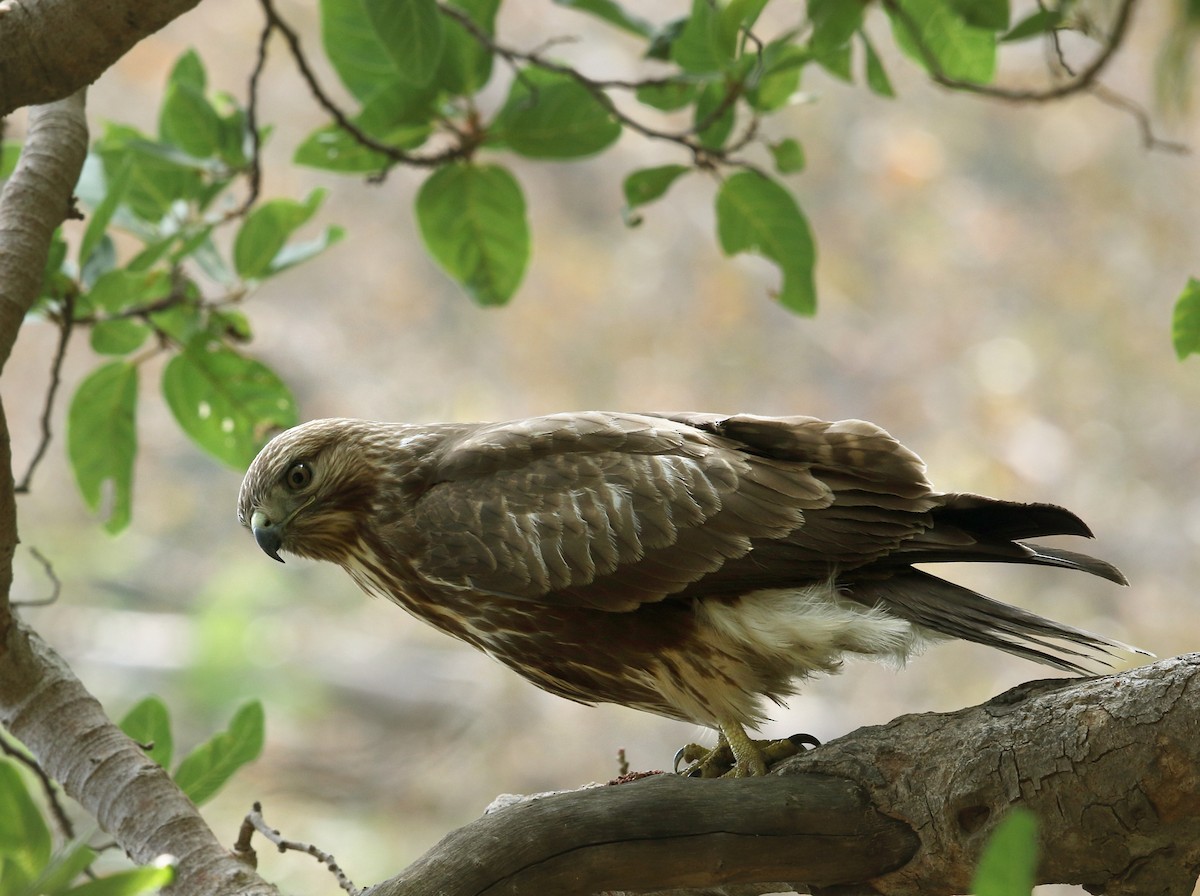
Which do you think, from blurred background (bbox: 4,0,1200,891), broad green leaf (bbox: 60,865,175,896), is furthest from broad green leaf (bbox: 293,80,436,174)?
blurred background (bbox: 4,0,1200,891)

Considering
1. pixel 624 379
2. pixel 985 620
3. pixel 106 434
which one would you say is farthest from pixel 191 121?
pixel 624 379

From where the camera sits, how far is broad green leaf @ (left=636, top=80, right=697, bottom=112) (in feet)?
9.38

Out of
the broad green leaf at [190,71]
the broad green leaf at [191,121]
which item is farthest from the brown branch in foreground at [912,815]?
the broad green leaf at [190,71]

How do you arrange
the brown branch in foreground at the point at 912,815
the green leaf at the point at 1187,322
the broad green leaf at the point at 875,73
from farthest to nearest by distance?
1. the broad green leaf at the point at 875,73
2. the green leaf at the point at 1187,322
3. the brown branch in foreground at the point at 912,815

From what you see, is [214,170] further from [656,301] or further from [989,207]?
→ [989,207]

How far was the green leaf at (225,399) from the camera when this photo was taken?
3002 millimetres

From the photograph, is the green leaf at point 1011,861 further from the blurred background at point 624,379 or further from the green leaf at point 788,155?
the blurred background at point 624,379

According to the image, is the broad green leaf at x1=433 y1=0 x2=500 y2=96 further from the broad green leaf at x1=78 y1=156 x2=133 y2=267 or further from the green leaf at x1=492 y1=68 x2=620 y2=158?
the broad green leaf at x1=78 y1=156 x2=133 y2=267

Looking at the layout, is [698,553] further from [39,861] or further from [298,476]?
[39,861]

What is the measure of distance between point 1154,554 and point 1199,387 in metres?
1.39

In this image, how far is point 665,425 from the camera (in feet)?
8.46

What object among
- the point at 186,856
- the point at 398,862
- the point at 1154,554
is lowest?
the point at 398,862

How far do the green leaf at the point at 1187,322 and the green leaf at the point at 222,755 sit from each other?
2.01 m

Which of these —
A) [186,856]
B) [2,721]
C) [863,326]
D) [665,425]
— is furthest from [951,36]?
[863,326]
